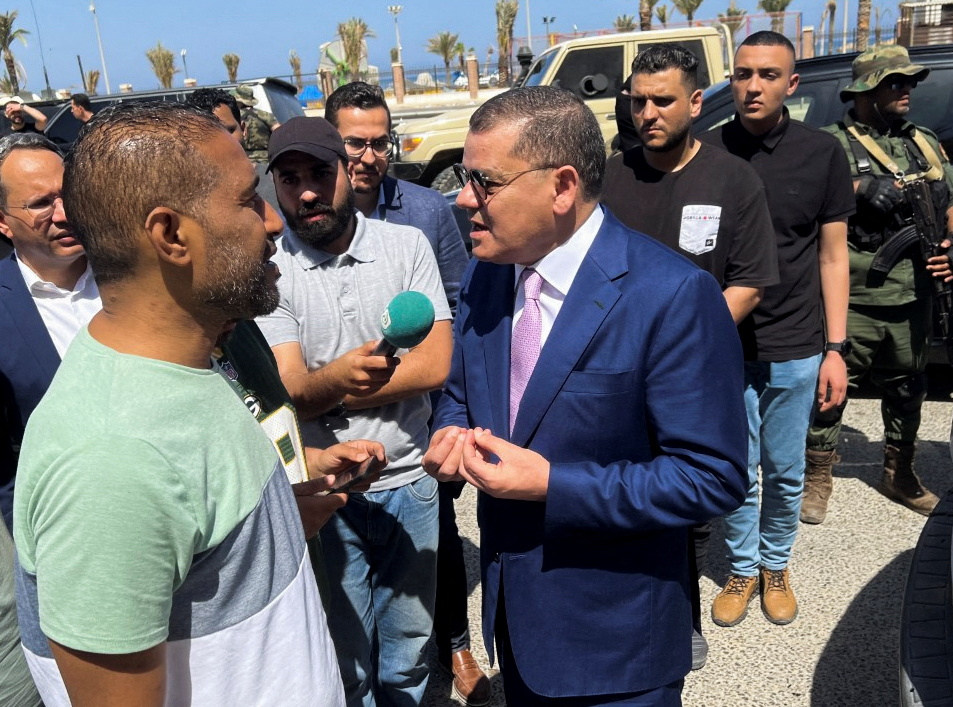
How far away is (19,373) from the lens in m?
2.33

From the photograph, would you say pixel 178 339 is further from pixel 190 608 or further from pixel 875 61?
pixel 875 61

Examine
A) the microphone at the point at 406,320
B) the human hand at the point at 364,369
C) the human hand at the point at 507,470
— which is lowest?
the human hand at the point at 507,470

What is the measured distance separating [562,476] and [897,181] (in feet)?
11.0

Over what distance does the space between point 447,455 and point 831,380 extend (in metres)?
2.46

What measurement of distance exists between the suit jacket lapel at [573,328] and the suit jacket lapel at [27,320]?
1399 millimetres

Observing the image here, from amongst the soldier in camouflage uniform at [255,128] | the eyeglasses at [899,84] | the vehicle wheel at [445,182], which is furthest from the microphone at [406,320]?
the vehicle wheel at [445,182]

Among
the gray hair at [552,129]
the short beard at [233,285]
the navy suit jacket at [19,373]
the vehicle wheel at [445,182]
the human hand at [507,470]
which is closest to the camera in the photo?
the short beard at [233,285]

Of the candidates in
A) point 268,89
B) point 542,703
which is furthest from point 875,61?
point 268,89

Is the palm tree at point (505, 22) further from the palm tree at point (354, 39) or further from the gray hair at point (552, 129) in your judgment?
the gray hair at point (552, 129)

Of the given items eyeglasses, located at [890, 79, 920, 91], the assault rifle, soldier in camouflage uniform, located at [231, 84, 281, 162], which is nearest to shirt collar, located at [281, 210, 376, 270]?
the assault rifle

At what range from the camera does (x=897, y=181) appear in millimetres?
4207

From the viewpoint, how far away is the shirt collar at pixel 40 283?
8.20ft

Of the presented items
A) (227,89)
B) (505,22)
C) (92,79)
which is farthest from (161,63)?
(227,89)

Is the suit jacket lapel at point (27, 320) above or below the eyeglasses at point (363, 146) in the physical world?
below
